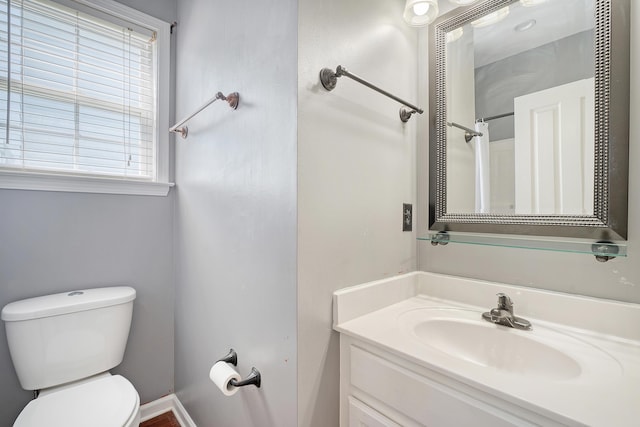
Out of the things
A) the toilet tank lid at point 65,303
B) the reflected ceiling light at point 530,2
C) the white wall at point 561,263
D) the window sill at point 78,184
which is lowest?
the toilet tank lid at point 65,303

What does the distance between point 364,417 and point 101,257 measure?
4.78 ft

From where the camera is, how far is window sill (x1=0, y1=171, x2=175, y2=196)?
123 cm

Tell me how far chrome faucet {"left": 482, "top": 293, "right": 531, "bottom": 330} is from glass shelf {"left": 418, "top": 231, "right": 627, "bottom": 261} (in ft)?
0.62

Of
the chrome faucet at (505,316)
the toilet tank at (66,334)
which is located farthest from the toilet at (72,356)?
the chrome faucet at (505,316)

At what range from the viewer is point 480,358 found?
3.08 feet

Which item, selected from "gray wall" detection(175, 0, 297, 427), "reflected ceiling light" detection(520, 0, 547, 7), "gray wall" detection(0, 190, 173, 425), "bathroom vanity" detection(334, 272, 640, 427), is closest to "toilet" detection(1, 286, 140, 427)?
"gray wall" detection(0, 190, 173, 425)

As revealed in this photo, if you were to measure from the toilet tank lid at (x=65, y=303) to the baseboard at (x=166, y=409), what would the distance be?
0.71 meters

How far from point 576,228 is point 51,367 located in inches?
81.3

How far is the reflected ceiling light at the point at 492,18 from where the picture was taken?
3.50ft

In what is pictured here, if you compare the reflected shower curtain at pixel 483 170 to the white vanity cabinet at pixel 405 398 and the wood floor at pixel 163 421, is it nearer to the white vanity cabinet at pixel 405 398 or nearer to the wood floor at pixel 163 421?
the white vanity cabinet at pixel 405 398

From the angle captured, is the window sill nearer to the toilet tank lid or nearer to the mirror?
the toilet tank lid

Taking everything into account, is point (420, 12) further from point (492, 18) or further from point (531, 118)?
point (531, 118)

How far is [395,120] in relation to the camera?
3.85 feet

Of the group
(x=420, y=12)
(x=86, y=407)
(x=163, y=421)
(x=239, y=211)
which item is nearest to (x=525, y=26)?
(x=420, y=12)
